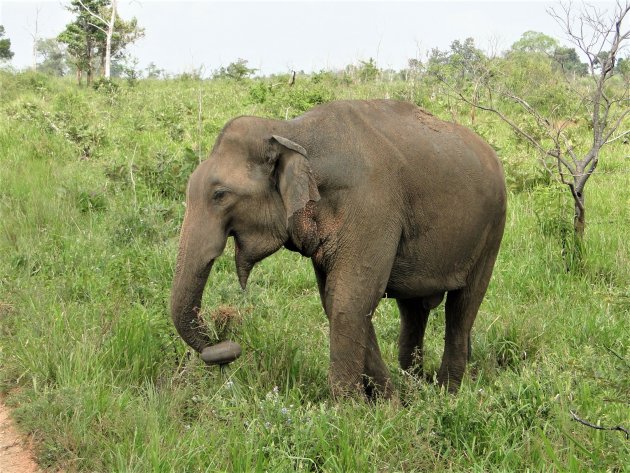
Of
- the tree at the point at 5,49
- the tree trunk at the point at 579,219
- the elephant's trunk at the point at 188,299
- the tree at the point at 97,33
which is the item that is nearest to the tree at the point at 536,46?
the tree trunk at the point at 579,219

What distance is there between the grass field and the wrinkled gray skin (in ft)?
1.48

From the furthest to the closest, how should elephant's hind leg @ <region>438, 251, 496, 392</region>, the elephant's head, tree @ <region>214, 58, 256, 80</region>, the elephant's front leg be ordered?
tree @ <region>214, 58, 256, 80</region>, elephant's hind leg @ <region>438, 251, 496, 392</region>, the elephant's front leg, the elephant's head

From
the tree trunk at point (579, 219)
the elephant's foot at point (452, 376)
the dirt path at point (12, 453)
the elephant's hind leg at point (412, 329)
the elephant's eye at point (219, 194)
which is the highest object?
the elephant's eye at point (219, 194)

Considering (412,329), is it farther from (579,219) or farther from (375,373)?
(579,219)

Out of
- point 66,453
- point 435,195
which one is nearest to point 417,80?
point 435,195

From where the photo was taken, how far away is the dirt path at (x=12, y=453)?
12.1 ft

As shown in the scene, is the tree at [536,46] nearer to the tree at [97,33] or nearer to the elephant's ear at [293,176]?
the elephant's ear at [293,176]

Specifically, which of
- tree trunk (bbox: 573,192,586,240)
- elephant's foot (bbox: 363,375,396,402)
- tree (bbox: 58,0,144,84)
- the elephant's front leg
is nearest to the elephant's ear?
the elephant's front leg

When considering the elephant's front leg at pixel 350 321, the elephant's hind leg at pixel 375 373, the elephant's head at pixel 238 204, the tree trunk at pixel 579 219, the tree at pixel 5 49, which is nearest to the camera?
the elephant's head at pixel 238 204

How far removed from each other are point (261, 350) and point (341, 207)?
1.13m

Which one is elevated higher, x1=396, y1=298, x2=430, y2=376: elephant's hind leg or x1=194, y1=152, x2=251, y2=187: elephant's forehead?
x1=194, y1=152, x2=251, y2=187: elephant's forehead

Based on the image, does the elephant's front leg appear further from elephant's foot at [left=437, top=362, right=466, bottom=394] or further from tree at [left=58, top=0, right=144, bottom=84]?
tree at [left=58, top=0, right=144, bottom=84]

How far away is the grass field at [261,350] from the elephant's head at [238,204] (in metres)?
0.60

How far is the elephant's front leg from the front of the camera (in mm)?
3717
